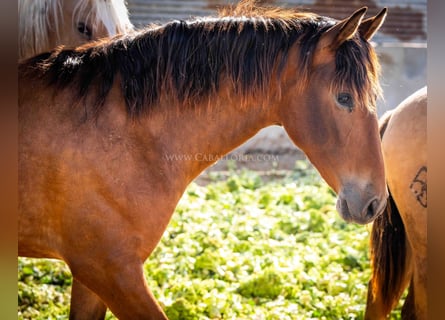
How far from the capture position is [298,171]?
475 centimetres

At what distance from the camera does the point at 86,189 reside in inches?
93.5

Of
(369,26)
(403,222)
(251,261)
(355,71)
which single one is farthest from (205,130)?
(251,261)

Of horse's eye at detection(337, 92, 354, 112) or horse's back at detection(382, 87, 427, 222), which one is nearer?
horse's eye at detection(337, 92, 354, 112)

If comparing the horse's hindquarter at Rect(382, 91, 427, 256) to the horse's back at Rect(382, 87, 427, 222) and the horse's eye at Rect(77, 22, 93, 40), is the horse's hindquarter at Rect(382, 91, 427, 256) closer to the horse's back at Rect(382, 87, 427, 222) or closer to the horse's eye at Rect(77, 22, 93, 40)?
the horse's back at Rect(382, 87, 427, 222)

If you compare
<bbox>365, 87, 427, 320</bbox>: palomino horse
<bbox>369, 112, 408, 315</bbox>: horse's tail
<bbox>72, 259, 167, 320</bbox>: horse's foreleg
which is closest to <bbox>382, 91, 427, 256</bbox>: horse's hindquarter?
<bbox>365, 87, 427, 320</bbox>: palomino horse

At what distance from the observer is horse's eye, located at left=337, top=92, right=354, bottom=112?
7.68 ft

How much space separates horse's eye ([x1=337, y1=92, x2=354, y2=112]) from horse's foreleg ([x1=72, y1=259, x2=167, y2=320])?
40.0 inches

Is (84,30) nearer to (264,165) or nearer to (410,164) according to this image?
(264,165)

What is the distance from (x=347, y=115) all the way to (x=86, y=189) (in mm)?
1071

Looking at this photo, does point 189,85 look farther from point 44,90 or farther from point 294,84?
point 44,90

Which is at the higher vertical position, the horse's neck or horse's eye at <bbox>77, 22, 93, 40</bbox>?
horse's eye at <bbox>77, 22, 93, 40</bbox>

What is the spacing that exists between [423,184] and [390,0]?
4.00 feet

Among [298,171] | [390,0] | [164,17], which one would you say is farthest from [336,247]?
[164,17]

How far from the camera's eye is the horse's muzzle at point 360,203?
2352mm
